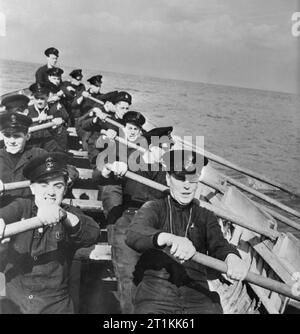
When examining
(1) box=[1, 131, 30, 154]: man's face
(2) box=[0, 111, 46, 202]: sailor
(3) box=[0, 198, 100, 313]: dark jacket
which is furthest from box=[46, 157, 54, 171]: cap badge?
(1) box=[1, 131, 30, 154]: man's face

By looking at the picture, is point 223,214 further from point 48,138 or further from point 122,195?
point 48,138

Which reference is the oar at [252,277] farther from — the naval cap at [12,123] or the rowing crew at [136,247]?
the naval cap at [12,123]

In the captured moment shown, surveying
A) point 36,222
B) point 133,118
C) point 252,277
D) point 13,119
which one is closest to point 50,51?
point 133,118

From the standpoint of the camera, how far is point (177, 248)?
208 centimetres

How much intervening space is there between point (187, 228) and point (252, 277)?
1.80ft

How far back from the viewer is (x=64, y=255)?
245 cm

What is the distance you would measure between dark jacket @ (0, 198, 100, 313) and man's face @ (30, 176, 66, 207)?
0.10 meters

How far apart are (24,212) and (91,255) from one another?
2.54 ft

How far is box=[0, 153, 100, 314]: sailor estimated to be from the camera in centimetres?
Answer: 229

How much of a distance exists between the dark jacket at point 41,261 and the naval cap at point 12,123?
112 centimetres

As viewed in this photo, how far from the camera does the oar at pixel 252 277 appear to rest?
6.95ft

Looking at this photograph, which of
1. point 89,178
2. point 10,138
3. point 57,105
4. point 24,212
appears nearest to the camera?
point 24,212
